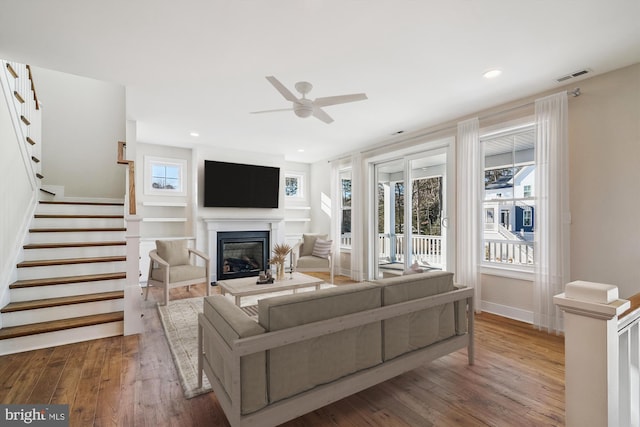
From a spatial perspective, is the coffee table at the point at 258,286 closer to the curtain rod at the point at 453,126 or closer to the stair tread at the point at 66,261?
the stair tread at the point at 66,261

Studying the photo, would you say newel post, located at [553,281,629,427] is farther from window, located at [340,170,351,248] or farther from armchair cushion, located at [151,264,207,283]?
window, located at [340,170,351,248]

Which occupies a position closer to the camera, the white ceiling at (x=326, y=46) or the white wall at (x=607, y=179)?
the white ceiling at (x=326, y=46)

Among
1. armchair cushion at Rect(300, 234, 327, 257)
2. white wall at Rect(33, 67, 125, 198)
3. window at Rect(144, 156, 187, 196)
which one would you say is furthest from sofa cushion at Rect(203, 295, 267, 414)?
white wall at Rect(33, 67, 125, 198)

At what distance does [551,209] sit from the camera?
3.09 m

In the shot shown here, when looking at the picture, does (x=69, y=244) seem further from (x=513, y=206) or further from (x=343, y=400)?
(x=513, y=206)

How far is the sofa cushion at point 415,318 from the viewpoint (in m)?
1.97

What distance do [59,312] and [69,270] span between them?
509 millimetres

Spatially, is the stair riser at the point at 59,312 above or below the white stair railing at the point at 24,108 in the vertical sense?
below

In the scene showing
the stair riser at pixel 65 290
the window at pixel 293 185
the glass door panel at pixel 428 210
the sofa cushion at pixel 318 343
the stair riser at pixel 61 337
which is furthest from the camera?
the window at pixel 293 185

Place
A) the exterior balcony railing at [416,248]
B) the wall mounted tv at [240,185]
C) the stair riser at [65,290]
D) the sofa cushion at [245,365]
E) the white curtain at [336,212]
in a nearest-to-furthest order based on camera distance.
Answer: the sofa cushion at [245,365], the stair riser at [65,290], the exterior balcony railing at [416,248], the wall mounted tv at [240,185], the white curtain at [336,212]

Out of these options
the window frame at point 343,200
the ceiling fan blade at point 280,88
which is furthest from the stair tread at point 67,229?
the window frame at point 343,200

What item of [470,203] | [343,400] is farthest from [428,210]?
[343,400]

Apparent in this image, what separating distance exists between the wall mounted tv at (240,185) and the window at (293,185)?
71 centimetres

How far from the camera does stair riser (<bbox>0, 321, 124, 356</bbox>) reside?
2596 millimetres
